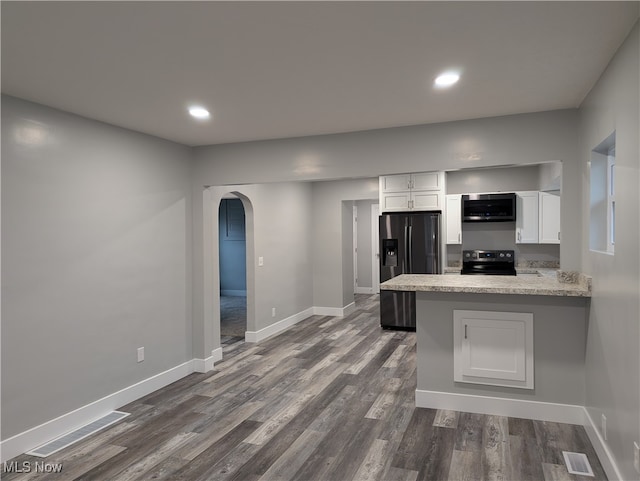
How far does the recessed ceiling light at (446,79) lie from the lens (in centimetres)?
256

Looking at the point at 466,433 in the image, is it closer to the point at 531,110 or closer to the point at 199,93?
the point at 531,110

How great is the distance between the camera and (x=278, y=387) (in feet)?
13.3

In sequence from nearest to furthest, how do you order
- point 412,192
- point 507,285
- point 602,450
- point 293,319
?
point 602,450 < point 507,285 < point 412,192 < point 293,319

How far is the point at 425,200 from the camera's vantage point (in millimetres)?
6062

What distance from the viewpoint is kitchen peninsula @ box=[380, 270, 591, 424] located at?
317 cm

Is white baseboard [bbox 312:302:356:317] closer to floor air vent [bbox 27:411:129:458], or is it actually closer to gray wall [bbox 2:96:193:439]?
gray wall [bbox 2:96:193:439]

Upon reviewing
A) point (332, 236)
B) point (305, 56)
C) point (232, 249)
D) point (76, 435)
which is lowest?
point (76, 435)

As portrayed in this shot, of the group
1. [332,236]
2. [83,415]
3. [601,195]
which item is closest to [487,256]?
[332,236]

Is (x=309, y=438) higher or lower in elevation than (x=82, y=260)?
lower

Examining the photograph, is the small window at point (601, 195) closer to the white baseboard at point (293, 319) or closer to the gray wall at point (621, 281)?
the gray wall at point (621, 281)

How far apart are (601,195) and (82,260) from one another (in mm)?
3750

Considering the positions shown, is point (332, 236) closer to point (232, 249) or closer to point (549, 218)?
point (549, 218)

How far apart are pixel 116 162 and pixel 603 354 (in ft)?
12.6

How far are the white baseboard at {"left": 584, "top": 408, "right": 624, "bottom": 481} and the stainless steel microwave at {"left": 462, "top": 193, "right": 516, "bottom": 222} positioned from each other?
3304 millimetres
